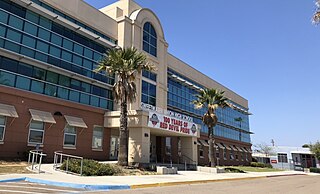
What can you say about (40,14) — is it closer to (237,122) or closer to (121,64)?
(121,64)

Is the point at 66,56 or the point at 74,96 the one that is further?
the point at 74,96

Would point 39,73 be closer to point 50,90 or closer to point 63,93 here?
point 50,90

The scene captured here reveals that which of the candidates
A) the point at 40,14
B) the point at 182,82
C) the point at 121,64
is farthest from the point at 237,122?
the point at 40,14

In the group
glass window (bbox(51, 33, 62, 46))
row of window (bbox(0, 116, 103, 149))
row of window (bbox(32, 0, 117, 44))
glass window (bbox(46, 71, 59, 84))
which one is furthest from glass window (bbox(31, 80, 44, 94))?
row of window (bbox(32, 0, 117, 44))

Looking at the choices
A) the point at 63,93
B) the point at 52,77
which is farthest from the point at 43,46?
the point at 63,93

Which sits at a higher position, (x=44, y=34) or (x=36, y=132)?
(x=44, y=34)

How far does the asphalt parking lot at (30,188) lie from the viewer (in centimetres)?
1067

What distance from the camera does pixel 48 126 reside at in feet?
74.5

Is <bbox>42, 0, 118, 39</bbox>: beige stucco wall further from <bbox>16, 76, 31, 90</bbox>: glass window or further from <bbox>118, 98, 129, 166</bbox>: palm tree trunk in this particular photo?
<bbox>118, 98, 129, 166</bbox>: palm tree trunk

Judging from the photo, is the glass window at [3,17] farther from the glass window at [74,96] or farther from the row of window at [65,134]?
the glass window at [74,96]

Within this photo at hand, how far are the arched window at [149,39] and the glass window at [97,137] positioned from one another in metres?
11.2

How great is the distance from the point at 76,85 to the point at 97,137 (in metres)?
5.20

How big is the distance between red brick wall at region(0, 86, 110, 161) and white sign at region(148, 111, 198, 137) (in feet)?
17.3

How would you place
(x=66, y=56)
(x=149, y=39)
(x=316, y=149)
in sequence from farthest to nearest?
(x=316, y=149) < (x=149, y=39) < (x=66, y=56)
